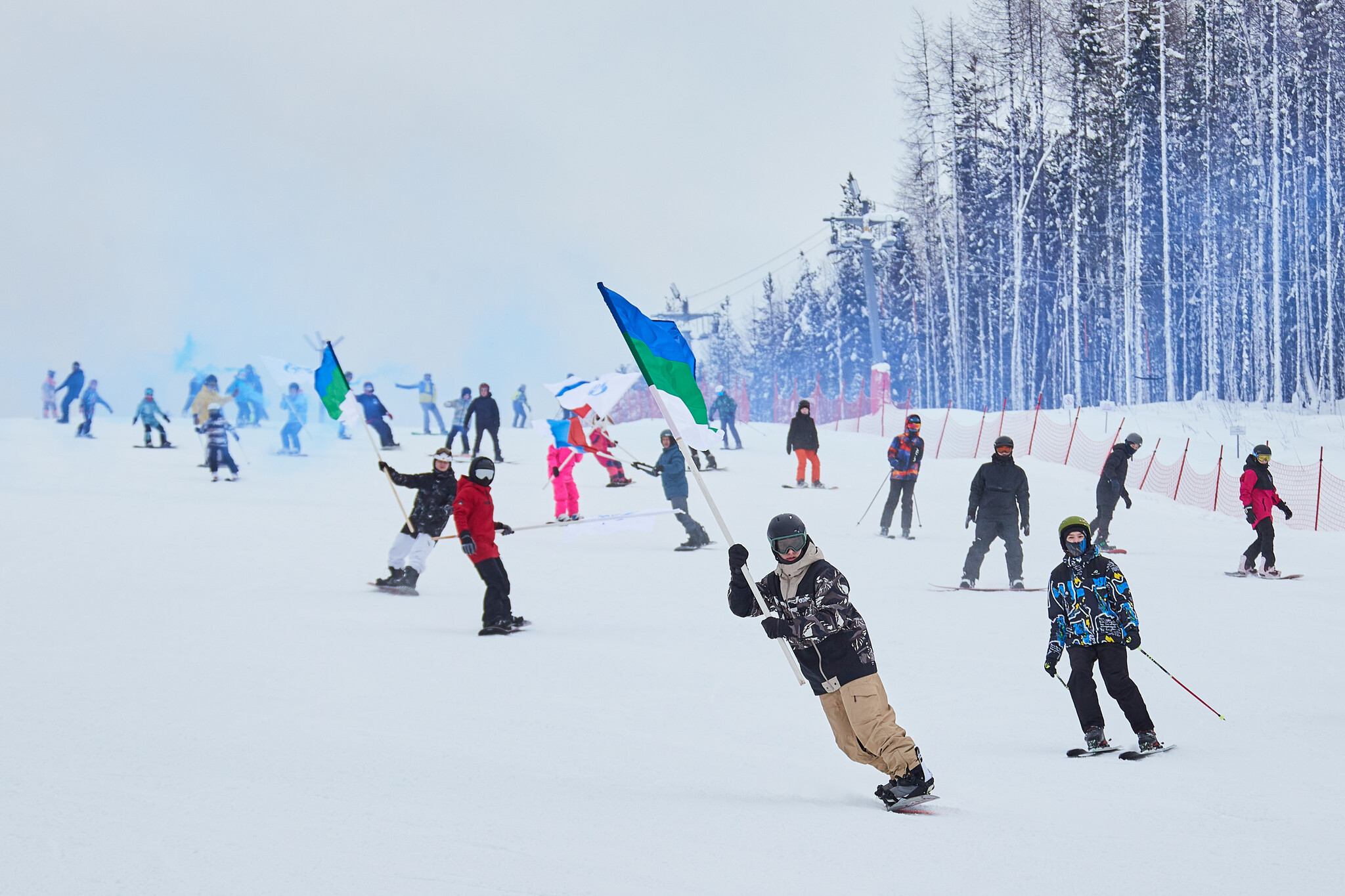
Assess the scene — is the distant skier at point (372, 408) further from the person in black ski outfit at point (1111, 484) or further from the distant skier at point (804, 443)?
the person in black ski outfit at point (1111, 484)

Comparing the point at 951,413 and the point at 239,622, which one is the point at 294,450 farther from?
the point at 951,413

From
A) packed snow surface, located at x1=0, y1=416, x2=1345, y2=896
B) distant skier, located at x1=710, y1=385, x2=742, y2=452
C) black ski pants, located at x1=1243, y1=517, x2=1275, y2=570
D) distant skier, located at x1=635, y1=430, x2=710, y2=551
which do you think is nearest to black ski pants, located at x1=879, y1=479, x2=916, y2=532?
packed snow surface, located at x1=0, y1=416, x2=1345, y2=896

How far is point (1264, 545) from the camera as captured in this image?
Answer: 10992 mm

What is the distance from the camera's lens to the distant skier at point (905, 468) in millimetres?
13008

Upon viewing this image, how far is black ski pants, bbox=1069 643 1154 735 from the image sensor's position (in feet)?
17.5

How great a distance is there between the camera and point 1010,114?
38.9 metres

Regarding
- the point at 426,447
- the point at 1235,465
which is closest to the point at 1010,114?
the point at 1235,465

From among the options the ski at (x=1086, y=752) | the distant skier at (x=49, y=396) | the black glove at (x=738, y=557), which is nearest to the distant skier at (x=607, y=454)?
the ski at (x=1086, y=752)

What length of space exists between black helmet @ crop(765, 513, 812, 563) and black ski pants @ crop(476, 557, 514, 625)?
4408 millimetres

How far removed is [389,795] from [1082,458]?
63.7 feet

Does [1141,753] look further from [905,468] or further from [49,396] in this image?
[49,396]

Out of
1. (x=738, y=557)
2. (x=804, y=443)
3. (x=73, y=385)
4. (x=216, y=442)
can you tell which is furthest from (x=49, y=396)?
(x=738, y=557)

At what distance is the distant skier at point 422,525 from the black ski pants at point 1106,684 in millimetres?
6421

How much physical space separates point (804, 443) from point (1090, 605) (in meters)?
12.2
